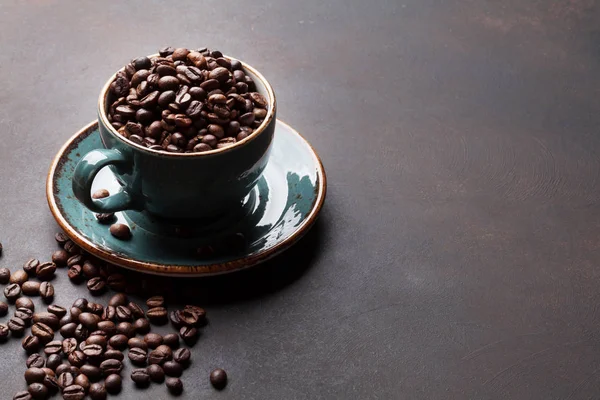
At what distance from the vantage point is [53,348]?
53.0 inches

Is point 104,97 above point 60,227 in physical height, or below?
above

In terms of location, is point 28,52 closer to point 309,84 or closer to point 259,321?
point 309,84

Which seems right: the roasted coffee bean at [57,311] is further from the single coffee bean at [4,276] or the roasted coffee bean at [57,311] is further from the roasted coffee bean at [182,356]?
the roasted coffee bean at [182,356]

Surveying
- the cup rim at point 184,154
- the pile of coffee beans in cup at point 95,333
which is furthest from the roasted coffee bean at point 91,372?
the cup rim at point 184,154

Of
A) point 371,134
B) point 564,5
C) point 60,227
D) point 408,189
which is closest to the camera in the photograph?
point 60,227

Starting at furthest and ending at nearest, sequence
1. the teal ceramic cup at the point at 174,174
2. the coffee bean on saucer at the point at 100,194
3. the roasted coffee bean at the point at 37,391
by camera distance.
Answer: the coffee bean on saucer at the point at 100,194, the teal ceramic cup at the point at 174,174, the roasted coffee bean at the point at 37,391

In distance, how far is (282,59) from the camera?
2092 millimetres

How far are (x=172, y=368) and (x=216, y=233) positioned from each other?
30 centimetres

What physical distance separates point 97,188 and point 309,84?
66 cm

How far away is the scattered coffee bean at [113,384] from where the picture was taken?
4.24 feet

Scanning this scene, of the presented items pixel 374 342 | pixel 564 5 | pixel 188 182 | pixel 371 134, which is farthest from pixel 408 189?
pixel 564 5

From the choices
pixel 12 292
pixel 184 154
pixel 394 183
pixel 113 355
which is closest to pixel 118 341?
pixel 113 355

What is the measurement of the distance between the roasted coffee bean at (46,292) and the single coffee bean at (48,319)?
0.05 meters

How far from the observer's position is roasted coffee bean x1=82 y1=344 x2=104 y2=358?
1324 mm
